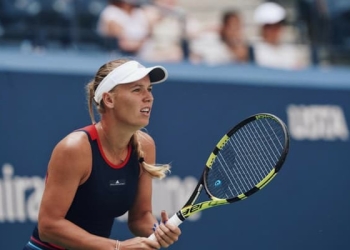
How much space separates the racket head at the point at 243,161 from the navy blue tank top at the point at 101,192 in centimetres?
38

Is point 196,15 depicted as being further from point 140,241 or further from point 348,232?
point 140,241

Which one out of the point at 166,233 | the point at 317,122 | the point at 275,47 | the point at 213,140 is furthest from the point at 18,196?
the point at 275,47

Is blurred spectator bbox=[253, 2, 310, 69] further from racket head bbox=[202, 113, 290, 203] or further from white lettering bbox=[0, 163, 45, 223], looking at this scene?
racket head bbox=[202, 113, 290, 203]

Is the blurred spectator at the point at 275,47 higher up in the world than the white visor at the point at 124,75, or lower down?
lower down

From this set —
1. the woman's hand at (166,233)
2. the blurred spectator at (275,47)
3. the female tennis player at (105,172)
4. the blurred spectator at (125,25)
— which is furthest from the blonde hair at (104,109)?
the blurred spectator at (275,47)

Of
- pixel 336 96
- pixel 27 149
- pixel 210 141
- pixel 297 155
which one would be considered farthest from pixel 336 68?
pixel 27 149

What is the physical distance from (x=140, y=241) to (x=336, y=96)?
3903 mm

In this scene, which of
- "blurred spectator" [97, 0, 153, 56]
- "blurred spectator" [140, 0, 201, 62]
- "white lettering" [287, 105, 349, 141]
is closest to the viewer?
"white lettering" [287, 105, 349, 141]

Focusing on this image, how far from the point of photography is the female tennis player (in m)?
4.50

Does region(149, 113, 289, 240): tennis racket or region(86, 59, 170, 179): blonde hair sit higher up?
region(86, 59, 170, 179): blonde hair

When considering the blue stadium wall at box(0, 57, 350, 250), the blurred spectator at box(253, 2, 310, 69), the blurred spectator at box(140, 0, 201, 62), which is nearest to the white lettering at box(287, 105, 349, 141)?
the blue stadium wall at box(0, 57, 350, 250)

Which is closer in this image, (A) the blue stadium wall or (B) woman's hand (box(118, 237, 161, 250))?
(B) woman's hand (box(118, 237, 161, 250))

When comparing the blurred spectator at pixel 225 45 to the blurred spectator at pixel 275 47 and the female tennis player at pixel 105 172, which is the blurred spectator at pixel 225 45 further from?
the female tennis player at pixel 105 172

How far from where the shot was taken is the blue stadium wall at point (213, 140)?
6.70 metres
